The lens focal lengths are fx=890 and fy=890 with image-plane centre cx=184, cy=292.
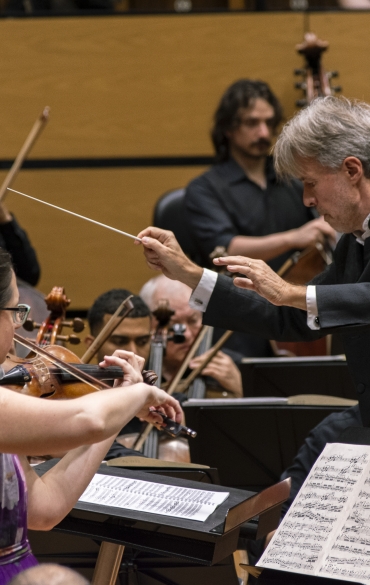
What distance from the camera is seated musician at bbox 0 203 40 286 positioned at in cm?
314

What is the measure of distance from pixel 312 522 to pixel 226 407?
0.75 meters

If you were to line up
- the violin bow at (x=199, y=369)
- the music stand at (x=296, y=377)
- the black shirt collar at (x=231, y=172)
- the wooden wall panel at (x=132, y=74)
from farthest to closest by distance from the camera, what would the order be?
the wooden wall panel at (x=132, y=74)
the black shirt collar at (x=231, y=172)
the violin bow at (x=199, y=369)
the music stand at (x=296, y=377)

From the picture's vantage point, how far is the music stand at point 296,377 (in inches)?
102

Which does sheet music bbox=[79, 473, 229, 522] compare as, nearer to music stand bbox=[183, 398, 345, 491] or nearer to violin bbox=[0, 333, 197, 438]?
violin bbox=[0, 333, 197, 438]

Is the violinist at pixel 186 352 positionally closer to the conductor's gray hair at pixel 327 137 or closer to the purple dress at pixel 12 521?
the conductor's gray hair at pixel 327 137

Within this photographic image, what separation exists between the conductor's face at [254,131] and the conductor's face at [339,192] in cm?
153

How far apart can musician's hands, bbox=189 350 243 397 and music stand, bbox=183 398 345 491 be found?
24.3 inches

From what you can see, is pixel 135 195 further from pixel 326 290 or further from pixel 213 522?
pixel 213 522

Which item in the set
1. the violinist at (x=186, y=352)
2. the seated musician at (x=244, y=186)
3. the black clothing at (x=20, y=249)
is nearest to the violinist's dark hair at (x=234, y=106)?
the seated musician at (x=244, y=186)

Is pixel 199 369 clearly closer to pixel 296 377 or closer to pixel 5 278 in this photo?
pixel 296 377

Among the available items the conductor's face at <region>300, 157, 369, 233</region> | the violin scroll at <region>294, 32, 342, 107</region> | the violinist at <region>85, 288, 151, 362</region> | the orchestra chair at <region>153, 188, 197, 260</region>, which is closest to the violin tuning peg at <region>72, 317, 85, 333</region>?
the violinist at <region>85, 288, 151, 362</region>

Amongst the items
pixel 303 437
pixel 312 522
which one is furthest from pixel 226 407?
pixel 312 522

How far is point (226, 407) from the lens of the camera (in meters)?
2.23

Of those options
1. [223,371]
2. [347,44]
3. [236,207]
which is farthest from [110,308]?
[347,44]
